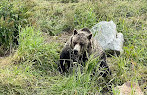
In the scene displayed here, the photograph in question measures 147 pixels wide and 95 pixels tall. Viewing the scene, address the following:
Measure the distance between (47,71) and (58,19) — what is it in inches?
101

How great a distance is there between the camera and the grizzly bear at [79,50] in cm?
408

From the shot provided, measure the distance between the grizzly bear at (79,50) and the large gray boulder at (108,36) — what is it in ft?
2.60

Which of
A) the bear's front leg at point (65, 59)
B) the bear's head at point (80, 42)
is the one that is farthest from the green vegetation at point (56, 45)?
the bear's head at point (80, 42)

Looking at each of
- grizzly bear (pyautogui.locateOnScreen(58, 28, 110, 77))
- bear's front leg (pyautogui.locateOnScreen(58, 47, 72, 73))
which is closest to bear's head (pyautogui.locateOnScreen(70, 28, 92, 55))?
grizzly bear (pyautogui.locateOnScreen(58, 28, 110, 77))

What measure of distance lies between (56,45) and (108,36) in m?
1.24

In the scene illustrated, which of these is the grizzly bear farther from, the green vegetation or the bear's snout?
the green vegetation

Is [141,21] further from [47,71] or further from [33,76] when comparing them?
[33,76]

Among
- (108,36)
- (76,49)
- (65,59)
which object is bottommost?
(65,59)

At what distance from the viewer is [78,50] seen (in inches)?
155

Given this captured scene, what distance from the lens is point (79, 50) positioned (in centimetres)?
397

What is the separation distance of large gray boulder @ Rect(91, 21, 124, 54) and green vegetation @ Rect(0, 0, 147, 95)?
22 centimetres

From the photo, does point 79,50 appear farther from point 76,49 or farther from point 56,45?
point 56,45

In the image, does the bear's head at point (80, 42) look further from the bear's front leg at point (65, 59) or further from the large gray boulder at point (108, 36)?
the large gray boulder at point (108, 36)

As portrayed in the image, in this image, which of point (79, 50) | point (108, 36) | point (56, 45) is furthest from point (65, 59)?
point (108, 36)
